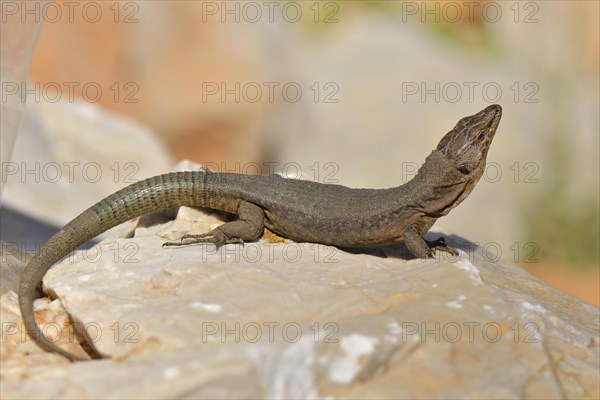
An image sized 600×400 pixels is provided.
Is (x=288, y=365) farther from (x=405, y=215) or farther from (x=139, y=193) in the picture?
(x=139, y=193)

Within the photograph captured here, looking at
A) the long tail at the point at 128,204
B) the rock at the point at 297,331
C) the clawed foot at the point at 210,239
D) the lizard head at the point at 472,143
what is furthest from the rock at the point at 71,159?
the lizard head at the point at 472,143

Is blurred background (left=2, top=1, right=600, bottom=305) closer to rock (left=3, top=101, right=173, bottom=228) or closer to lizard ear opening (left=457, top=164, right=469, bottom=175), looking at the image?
rock (left=3, top=101, right=173, bottom=228)

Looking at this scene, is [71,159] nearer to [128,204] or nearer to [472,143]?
[128,204]

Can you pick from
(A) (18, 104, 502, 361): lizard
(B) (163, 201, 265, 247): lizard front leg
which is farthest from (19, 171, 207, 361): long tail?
(B) (163, 201, 265, 247): lizard front leg

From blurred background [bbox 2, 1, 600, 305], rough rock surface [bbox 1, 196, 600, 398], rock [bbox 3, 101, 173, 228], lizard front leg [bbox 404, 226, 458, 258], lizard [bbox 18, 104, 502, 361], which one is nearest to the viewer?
rough rock surface [bbox 1, 196, 600, 398]

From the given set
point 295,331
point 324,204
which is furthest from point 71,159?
point 295,331

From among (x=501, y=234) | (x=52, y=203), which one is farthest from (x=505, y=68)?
(x=52, y=203)
